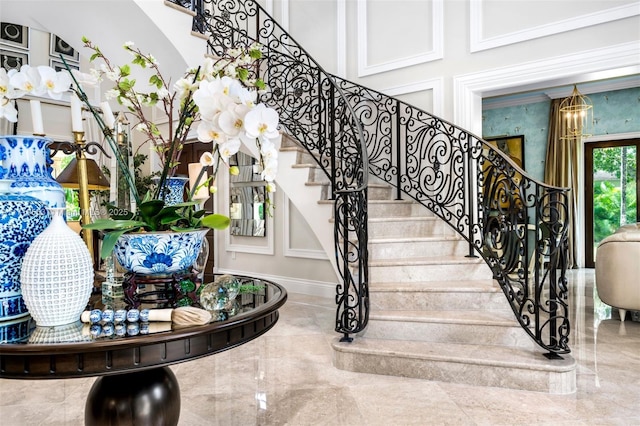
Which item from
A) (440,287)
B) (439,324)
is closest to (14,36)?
(440,287)

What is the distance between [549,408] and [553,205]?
3.89 feet

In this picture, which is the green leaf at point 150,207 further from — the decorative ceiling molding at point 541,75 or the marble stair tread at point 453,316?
the decorative ceiling molding at point 541,75

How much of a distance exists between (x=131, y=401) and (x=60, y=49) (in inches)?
257

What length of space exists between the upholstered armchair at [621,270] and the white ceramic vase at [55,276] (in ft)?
14.2

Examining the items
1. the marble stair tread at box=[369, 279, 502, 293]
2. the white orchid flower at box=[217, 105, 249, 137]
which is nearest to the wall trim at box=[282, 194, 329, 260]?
the marble stair tread at box=[369, 279, 502, 293]

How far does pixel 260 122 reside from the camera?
1.06m

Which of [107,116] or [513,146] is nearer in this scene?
[107,116]

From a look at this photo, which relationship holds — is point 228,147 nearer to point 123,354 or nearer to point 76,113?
point 123,354

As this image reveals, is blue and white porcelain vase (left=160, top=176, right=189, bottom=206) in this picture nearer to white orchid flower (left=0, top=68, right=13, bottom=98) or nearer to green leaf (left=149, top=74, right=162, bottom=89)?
green leaf (left=149, top=74, right=162, bottom=89)

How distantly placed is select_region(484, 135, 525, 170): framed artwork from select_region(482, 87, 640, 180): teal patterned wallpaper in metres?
0.08

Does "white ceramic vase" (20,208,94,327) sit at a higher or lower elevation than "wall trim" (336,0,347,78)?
lower

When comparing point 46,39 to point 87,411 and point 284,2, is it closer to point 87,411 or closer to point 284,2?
point 284,2

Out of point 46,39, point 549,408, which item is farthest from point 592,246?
point 46,39

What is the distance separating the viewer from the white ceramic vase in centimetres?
93
